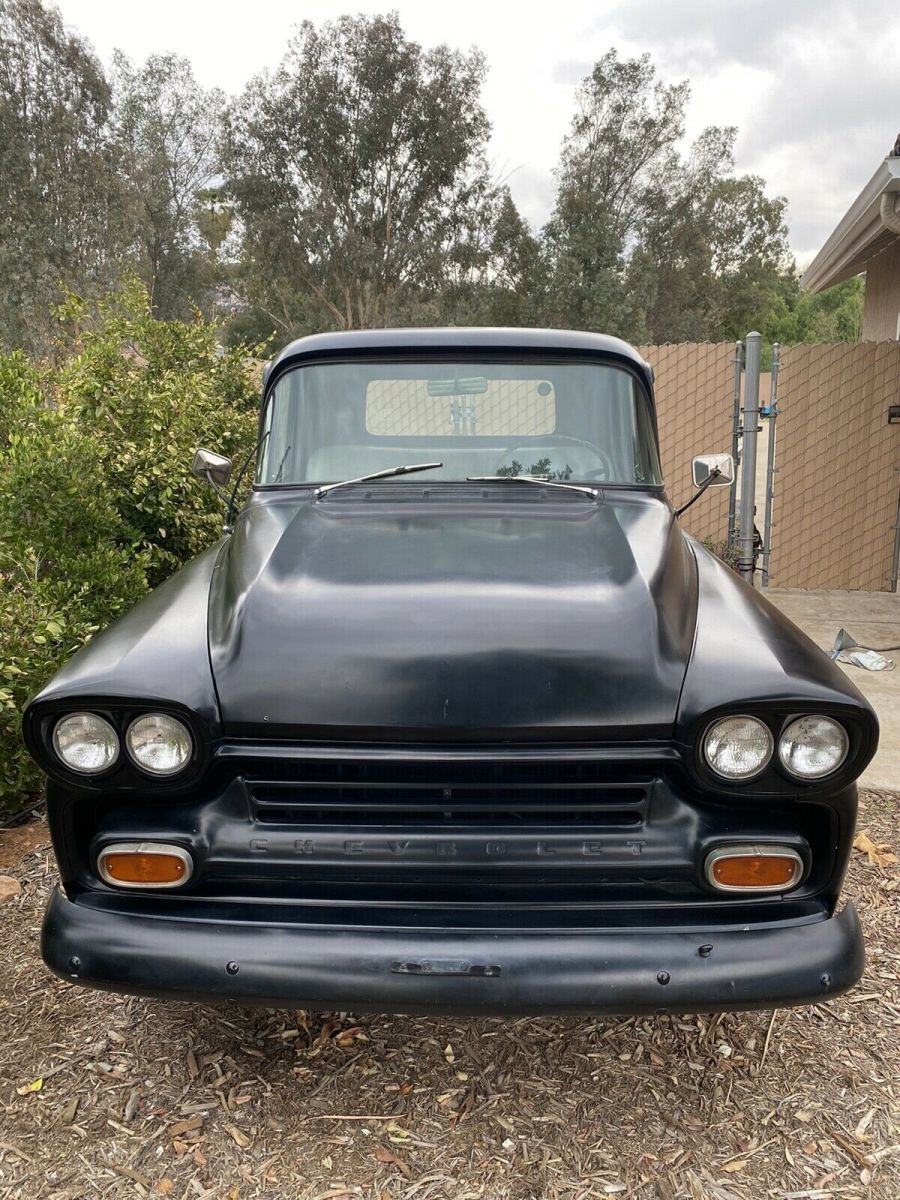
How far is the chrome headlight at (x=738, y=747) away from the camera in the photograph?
184 centimetres

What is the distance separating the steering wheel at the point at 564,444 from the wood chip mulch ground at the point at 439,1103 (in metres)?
1.74

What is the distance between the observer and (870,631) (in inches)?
266

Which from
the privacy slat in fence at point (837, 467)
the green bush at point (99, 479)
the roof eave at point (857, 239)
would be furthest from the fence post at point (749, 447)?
the green bush at point (99, 479)

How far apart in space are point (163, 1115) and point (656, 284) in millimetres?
29814

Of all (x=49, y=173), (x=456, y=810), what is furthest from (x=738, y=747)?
(x=49, y=173)

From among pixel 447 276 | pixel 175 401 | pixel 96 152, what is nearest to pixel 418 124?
pixel 447 276

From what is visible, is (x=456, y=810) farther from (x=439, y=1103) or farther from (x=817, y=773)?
(x=439, y=1103)

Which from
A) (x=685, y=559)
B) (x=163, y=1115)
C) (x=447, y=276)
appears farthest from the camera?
(x=447, y=276)

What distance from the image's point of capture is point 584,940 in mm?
1796

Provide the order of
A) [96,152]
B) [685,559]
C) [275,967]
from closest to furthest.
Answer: [275,967] < [685,559] < [96,152]

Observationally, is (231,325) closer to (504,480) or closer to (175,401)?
(175,401)

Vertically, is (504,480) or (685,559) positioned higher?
(504,480)

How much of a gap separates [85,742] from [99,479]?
9.18ft

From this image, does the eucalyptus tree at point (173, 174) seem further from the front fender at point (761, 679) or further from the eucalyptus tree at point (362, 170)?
the front fender at point (761, 679)
